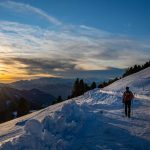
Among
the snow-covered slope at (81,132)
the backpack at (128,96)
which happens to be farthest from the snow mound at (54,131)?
the backpack at (128,96)

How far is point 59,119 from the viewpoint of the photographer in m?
23.4

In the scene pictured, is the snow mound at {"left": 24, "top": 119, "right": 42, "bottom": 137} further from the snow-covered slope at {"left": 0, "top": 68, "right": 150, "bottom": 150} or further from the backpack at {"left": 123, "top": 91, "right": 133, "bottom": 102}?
the backpack at {"left": 123, "top": 91, "right": 133, "bottom": 102}

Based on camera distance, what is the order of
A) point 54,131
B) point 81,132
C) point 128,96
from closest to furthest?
point 54,131, point 81,132, point 128,96

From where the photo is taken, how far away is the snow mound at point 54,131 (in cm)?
2072

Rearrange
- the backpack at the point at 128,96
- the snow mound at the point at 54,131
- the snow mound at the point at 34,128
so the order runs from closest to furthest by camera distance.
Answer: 1. the snow mound at the point at 54,131
2. the snow mound at the point at 34,128
3. the backpack at the point at 128,96

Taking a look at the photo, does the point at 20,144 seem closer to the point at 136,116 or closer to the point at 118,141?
the point at 118,141

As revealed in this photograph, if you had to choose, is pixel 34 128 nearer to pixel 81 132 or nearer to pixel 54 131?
pixel 54 131

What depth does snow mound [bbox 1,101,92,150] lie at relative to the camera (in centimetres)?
2072

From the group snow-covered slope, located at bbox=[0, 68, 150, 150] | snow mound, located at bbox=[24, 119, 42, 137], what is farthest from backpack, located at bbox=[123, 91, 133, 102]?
snow mound, located at bbox=[24, 119, 42, 137]

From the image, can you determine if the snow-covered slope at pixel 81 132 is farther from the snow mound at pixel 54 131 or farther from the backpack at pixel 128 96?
the backpack at pixel 128 96

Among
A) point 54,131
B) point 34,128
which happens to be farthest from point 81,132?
point 34,128

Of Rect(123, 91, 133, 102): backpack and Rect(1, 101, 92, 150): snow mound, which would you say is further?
Rect(123, 91, 133, 102): backpack

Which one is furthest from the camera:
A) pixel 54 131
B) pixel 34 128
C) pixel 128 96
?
pixel 128 96

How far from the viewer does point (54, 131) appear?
74.7ft
